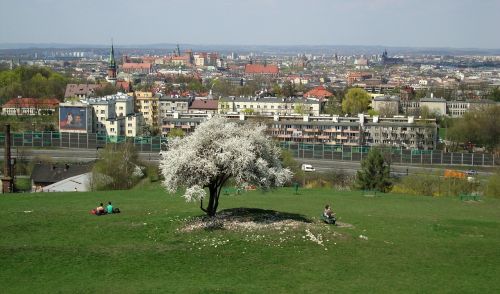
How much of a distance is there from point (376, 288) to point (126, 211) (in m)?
10.5

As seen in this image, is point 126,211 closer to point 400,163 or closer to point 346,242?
point 346,242

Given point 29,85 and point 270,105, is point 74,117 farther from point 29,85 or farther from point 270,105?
point 29,85

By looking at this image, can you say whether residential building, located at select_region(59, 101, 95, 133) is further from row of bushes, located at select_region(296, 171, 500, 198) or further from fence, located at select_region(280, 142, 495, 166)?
row of bushes, located at select_region(296, 171, 500, 198)

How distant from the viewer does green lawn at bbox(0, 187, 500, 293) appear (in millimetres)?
16219

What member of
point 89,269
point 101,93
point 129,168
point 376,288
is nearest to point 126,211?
point 89,269

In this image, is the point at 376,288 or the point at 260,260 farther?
the point at 260,260

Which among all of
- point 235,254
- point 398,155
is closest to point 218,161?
point 235,254

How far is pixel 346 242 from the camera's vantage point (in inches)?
776

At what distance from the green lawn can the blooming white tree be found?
142cm

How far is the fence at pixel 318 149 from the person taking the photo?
54334 millimetres

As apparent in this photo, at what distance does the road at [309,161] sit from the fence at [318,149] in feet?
2.17

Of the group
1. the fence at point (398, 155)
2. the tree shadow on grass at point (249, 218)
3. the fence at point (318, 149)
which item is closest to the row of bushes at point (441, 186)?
the fence at point (398, 155)

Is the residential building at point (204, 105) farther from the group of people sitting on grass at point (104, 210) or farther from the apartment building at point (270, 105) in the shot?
the group of people sitting on grass at point (104, 210)

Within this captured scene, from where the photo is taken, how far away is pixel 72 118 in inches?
2995
